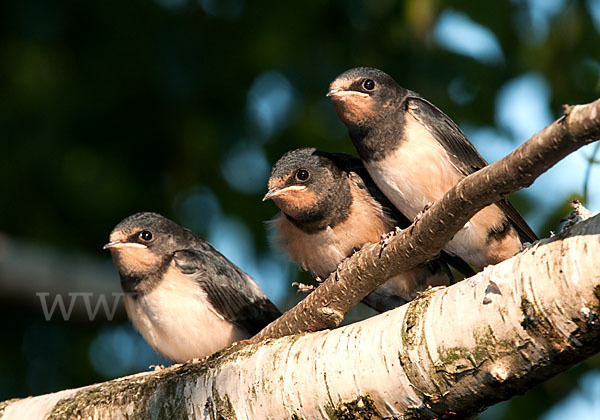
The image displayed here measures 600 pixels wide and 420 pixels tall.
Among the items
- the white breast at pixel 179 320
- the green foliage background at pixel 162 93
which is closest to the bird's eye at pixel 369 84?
the green foliage background at pixel 162 93

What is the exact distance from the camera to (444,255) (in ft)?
16.0

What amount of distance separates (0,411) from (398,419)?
2366 mm

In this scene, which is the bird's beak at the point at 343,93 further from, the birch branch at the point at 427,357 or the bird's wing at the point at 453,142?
the birch branch at the point at 427,357

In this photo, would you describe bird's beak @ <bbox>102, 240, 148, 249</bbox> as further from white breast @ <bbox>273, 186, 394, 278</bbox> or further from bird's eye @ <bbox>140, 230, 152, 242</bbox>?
white breast @ <bbox>273, 186, 394, 278</bbox>

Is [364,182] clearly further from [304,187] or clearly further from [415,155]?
[415,155]

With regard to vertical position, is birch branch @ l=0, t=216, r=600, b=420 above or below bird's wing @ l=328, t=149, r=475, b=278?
below

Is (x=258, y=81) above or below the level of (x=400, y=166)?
above

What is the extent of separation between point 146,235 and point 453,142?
2.21 m

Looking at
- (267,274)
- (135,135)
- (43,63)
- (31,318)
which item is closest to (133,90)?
(135,135)

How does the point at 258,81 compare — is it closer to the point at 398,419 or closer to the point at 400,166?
the point at 400,166

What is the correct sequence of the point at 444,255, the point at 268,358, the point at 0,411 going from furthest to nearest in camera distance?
1. the point at 444,255
2. the point at 0,411
3. the point at 268,358

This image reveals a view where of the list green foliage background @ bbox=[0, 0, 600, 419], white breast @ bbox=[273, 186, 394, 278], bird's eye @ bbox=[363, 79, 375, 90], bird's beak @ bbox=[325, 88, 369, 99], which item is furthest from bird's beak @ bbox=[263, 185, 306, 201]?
green foliage background @ bbox=[0, 0, 600, 419]

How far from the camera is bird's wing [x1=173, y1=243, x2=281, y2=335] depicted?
208 inches

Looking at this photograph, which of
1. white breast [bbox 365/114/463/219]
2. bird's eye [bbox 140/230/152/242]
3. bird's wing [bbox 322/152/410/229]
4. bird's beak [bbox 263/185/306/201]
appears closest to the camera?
white breast [bbox 365/114/463/219]
